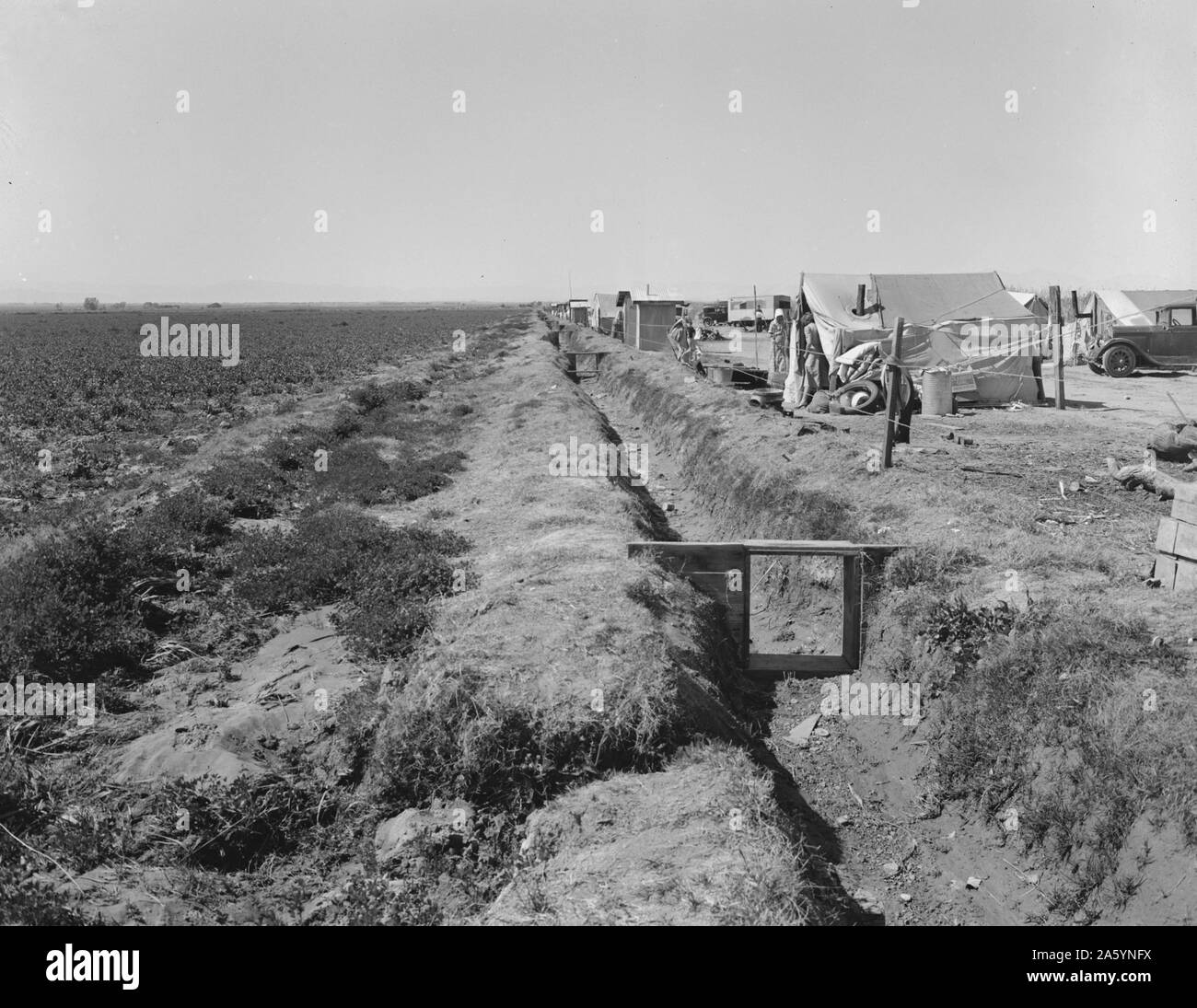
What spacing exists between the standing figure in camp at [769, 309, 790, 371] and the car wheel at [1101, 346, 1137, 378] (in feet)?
36.2

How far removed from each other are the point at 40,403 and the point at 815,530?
19.8 metres

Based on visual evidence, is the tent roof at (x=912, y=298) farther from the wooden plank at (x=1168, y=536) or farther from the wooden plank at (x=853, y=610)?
the wooden plank at (x=1168, y=536)

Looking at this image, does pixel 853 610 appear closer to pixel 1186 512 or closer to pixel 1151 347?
pixel 1186 512

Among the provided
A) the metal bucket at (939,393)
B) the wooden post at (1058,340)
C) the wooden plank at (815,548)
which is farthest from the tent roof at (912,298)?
the wooden plank at (815,548)

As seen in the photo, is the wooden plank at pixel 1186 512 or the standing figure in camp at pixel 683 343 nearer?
the wooden plank at pixel 1186 512

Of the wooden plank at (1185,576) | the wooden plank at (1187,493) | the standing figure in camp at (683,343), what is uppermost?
the standing figure in camp at (683,343)

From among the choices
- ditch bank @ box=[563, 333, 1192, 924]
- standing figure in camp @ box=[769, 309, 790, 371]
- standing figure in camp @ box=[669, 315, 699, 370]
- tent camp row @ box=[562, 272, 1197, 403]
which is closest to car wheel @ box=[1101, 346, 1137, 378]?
tent camp row @ box=[562, 272, 1197, 403]

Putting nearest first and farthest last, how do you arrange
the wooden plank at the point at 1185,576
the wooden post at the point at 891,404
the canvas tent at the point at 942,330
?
the wooden plank at the point at 1185,576
the wooden post at the point at 891,404
the canvas tent at the point at 942,330

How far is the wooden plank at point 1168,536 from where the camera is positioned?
24.2 feet

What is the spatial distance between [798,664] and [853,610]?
0.68m

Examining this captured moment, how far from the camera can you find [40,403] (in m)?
22.5

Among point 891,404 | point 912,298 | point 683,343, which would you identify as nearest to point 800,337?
point 912,298

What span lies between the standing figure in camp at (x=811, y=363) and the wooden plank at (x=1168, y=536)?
1561cm
